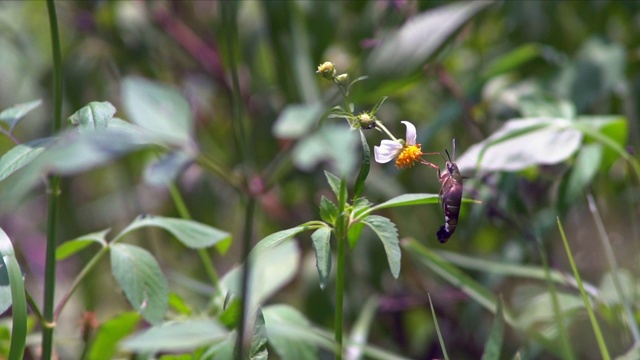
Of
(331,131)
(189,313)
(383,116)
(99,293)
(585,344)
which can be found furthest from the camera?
(99,293)

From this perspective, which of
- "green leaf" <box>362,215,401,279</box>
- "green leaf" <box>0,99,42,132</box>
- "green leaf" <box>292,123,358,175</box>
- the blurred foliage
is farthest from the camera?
the blurred foliage

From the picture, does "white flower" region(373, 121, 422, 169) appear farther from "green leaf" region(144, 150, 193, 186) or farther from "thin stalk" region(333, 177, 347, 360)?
"green leaf" region(144, 150, 193, 186)

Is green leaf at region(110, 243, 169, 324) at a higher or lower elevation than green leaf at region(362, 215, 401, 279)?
lower

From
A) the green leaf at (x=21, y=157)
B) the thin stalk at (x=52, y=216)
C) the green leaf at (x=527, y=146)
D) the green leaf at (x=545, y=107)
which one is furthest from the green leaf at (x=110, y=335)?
the green leaf at (x=545, y=107)

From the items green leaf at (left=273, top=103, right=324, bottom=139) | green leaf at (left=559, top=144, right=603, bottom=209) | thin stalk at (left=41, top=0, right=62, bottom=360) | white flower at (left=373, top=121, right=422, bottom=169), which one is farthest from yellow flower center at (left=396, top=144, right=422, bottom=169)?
green leaf at (left=559, top=144, right=603, bottom=209)

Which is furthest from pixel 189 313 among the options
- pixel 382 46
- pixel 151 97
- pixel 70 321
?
pixel 70 321

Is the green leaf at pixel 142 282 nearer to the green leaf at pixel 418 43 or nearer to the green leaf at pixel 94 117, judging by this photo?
the green leaf at pixel 94 117

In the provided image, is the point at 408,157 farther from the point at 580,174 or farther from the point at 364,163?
the point at 580,174

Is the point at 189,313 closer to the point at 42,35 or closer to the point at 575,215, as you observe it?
the point at 575,215
